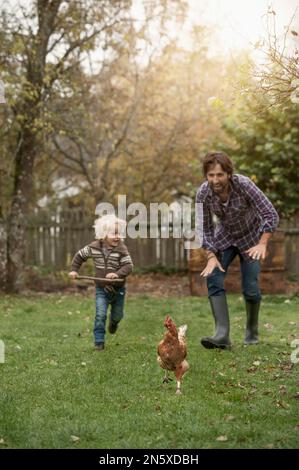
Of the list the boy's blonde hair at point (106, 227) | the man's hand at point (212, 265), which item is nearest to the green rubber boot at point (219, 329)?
the man's hand at point (212, 265)

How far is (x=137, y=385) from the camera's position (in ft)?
18.8

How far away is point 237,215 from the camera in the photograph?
7.11m

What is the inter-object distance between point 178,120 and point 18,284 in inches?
316

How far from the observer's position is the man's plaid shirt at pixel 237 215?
6961mm

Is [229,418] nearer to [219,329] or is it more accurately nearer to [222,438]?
[222,438]

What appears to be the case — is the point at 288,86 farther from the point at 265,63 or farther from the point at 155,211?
the point at 155,211

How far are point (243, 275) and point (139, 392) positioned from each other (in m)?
2.29

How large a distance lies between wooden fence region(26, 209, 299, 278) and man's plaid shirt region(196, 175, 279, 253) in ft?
32.9

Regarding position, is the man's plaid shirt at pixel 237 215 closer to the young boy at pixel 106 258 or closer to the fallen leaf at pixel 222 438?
the young boy at pixel 106 258

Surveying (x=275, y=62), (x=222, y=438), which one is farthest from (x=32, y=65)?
(x=222, y=438)

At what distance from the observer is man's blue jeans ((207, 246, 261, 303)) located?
7199 mm

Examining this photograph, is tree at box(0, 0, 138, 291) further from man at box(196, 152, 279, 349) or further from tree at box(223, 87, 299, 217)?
man at box(196, 152, 279, 349)

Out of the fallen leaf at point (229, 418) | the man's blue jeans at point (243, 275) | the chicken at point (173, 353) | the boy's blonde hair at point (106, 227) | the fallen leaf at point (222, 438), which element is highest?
the boy's blonde hair at point (106, 227)

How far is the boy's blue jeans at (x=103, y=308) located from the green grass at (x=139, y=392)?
0.71 ft
